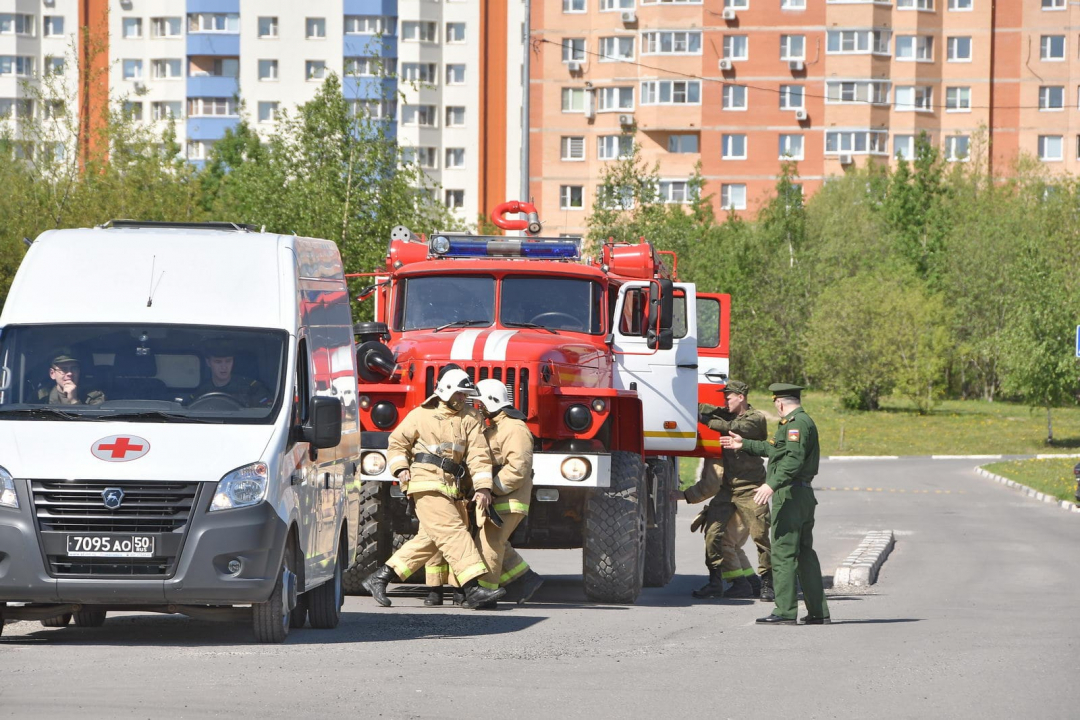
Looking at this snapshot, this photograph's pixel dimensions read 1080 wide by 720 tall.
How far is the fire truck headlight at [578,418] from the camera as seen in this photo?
14344mm

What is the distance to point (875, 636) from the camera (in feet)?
40.1

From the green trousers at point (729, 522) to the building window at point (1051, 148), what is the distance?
87.4m

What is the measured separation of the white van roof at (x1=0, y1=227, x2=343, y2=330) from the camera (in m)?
10.9

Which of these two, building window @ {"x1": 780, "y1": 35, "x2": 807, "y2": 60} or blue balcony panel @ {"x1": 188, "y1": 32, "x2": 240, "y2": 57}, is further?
blue balcony panel @ {"x1": 188, "y1": 32, "x2": 240, "y2": 57}

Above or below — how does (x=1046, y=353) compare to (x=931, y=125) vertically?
below

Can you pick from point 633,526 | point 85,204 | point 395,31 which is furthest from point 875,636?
Answer: point 395,31

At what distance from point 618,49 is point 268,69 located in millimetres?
20659

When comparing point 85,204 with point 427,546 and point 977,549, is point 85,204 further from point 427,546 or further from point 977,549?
point 427,546

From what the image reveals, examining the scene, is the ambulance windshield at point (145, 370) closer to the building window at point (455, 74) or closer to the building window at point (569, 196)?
the building window at point (569, 196)

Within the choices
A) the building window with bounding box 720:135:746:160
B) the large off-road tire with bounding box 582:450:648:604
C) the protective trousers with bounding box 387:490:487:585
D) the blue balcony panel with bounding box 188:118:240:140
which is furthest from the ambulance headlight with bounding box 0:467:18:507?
the blue balcony panel with bounding box 188:118:240:140

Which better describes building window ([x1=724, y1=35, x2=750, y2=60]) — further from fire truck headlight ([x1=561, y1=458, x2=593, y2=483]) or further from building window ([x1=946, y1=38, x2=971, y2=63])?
fire truck headlight ([x1=561, y1=458, x2=593, y2=483])

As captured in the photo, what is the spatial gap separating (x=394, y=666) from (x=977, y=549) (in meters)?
14.9

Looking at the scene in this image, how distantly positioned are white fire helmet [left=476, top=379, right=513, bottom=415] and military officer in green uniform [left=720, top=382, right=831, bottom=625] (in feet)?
6.94

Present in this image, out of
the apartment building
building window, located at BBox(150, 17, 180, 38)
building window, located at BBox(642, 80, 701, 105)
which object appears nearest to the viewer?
building window, located at BBox(642, 80, 701, 105)
